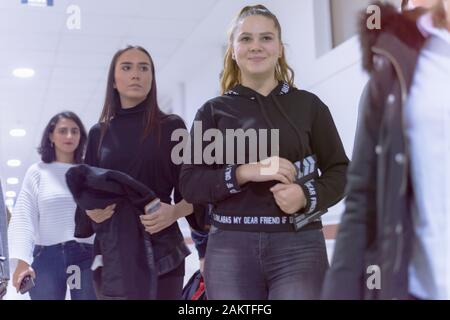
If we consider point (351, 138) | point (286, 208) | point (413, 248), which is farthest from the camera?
point (351, 138)

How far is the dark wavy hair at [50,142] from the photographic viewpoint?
1.48 meters

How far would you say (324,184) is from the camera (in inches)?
49.2

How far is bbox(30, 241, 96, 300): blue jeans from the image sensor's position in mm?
1440

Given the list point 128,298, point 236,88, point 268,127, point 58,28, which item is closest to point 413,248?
point 268,127

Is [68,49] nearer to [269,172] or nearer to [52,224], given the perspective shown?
[52,224]

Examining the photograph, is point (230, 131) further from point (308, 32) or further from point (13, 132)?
point (13, 132)

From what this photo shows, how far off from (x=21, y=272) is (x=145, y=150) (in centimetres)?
48

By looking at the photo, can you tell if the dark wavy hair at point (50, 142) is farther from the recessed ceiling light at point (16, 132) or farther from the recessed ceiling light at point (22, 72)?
the recessed ceiling light at point (22, 72)

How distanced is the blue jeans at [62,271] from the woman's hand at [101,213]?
3.1 inches

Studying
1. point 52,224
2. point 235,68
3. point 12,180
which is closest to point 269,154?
point 235,68

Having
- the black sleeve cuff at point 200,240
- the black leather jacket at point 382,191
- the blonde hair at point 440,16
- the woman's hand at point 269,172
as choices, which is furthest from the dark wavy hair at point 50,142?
the blonde hair at point 440,16

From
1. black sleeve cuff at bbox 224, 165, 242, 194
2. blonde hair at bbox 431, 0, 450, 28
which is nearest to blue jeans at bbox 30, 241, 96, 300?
black sleeve cuff at bbox 224, 165, 242, 194

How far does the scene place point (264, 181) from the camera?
1234 millimetres

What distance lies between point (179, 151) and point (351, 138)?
43cm
